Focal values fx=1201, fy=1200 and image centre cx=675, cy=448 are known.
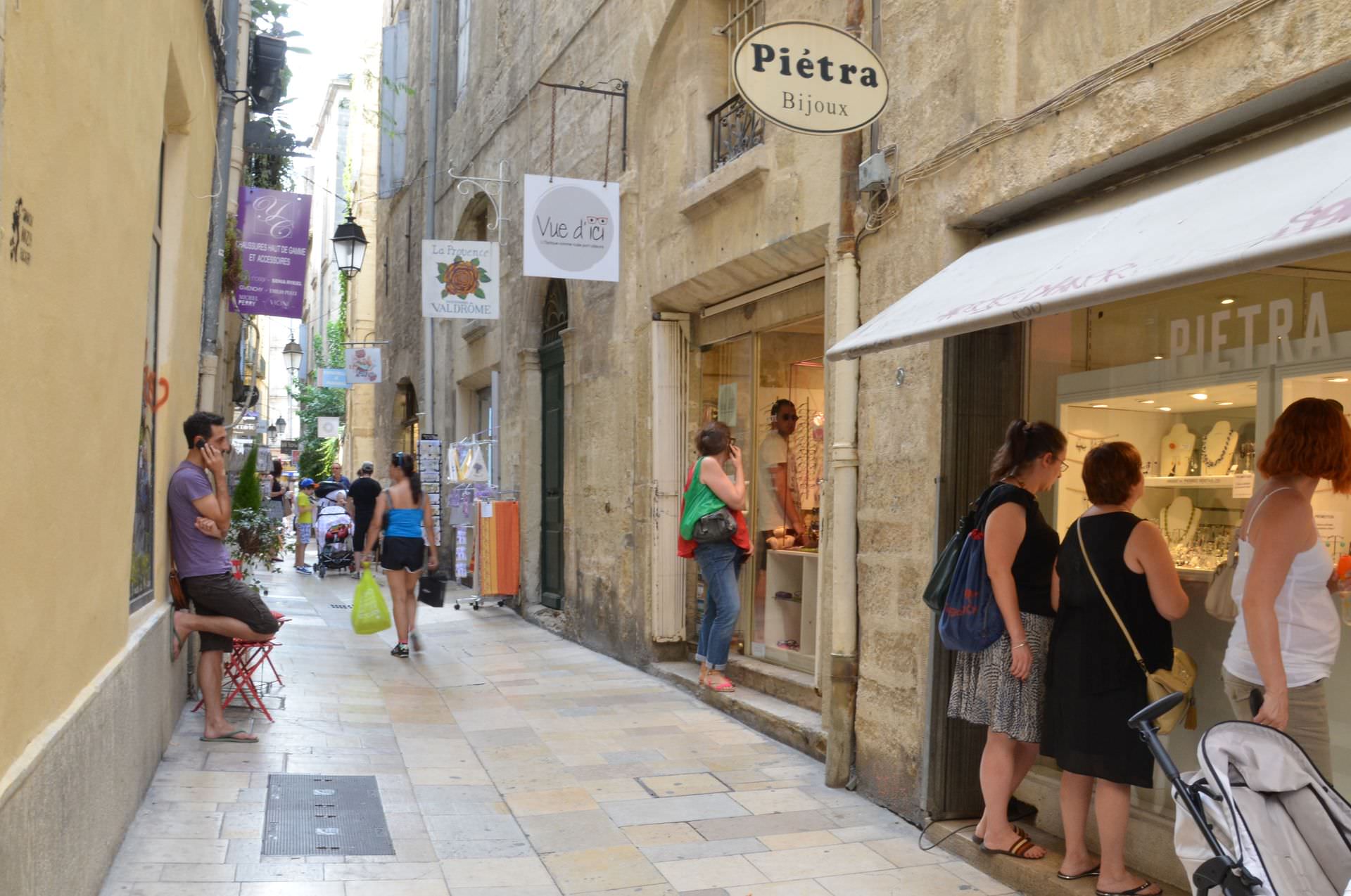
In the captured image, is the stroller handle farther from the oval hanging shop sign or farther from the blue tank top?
the blue tank top

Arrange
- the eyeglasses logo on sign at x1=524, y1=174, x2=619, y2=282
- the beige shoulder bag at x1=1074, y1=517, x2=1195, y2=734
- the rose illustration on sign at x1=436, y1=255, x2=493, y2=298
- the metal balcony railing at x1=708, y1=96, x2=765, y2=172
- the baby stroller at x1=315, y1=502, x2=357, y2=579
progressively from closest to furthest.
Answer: the beige shoulder bag at x1=1074, y1=517, x2=1195, y2=734 → the metal balcony railing at x1=708, y1=96, x2=765, y2=172 → the eyeglasses logo on sign at x1=524, y1=174, x2=619, y2=282 → the rose illustration on sign at x1=436, y1=255, x2=493, y2=298 → the baby stroller at x1=315, y1=502, x2=357, y2=579

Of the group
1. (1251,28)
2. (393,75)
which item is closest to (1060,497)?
(1251,28)

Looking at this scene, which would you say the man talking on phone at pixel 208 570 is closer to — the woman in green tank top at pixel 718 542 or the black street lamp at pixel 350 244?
the woman in green tank top at pixel 718 542

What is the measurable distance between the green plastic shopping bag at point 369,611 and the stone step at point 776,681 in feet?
9.10

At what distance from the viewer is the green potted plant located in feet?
26.8

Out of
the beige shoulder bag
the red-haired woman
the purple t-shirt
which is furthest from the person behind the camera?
the purple t-shirt

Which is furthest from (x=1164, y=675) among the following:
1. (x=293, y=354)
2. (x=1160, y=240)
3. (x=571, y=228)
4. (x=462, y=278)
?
(x=293, y=354)

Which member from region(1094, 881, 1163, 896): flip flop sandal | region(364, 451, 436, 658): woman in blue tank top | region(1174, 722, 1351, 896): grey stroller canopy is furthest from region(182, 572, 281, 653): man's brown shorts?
region(1174, 722, 1351, 896): grey stroller canopy

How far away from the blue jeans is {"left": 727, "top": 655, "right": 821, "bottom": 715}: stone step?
0.22 metres

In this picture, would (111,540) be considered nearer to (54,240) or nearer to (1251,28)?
(54,240)

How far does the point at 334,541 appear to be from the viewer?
18.2 m

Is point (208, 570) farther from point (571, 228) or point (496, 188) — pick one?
point (496, 188)

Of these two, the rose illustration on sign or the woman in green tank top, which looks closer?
the woman in green tank top

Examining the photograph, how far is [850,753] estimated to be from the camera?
5.98 metres
